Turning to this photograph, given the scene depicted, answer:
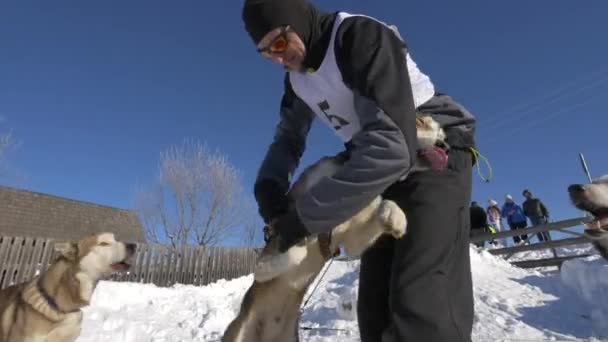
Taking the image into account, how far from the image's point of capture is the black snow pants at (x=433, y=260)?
1.23 m

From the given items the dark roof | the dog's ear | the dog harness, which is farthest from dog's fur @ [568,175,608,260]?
the dark roof

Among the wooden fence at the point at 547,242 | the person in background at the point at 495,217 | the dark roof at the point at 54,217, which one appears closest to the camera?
the wooden fence at the point at 547,242

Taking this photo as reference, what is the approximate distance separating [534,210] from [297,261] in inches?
566

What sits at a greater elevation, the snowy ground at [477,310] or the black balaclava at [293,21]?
the black balaclava at [293,21]

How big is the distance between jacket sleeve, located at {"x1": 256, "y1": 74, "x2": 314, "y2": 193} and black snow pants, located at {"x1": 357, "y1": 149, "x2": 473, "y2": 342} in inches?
21.3

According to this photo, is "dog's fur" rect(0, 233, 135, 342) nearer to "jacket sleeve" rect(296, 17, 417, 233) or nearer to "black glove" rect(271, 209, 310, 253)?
"black glove" rect(271, 209, 310, 253)

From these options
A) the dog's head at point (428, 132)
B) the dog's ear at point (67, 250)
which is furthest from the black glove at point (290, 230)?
the dog's ear at point (67, 250)

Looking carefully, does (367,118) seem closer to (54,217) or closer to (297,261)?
(297,261)

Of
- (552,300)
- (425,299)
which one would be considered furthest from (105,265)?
(552,300)

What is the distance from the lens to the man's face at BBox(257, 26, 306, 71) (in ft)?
4.82

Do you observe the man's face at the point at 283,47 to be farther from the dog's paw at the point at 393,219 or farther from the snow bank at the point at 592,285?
the snow bank at the point at 592,285

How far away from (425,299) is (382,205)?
1.11ft

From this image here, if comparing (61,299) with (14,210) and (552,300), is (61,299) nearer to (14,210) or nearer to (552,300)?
(552,300)

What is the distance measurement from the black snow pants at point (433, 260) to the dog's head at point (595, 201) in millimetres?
2458
